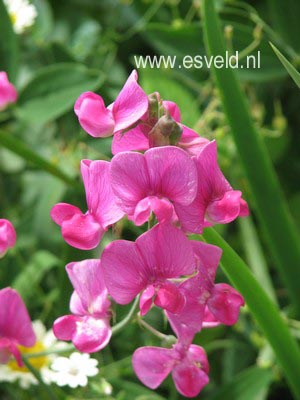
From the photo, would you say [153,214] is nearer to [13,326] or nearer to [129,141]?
[129,141]

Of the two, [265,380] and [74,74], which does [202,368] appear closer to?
[265,380]

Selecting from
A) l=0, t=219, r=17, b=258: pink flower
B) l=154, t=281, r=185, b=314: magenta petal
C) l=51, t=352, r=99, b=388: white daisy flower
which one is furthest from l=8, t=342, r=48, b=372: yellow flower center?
l=154, t=281, r=185, b=314: magenta petal

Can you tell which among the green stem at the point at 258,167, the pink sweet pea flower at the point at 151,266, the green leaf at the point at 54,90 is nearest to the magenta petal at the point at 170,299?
the pink sweet pea flower at the point at 151,266

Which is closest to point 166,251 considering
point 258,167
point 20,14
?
point 258,167

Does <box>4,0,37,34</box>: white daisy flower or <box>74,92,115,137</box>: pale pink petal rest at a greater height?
<box>74,92,115,137</box>: pale pink petal

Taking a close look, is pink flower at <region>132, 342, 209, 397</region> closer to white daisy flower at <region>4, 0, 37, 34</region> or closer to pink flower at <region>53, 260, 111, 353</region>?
pink flower at <region>53, 260, 111, 353</region>

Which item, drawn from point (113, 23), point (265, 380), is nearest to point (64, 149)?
point (113, 23)

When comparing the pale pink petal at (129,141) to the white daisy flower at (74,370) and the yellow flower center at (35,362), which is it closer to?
the white daisy flower at (74,370)
